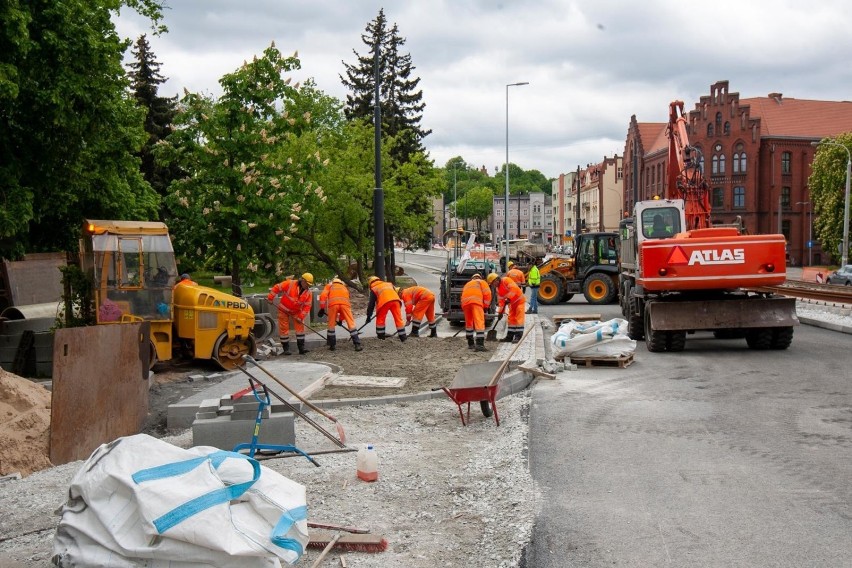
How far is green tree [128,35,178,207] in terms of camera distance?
3438cm

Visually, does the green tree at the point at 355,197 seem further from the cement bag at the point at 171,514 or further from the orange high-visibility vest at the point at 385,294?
the cement bag at the point at 171,514

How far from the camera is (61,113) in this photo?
40.5 feet

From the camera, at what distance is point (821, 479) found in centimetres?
710

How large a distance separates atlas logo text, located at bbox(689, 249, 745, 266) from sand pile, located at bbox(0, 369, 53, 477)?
36.3ft

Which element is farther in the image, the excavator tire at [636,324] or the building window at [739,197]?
the building window at [739,197]

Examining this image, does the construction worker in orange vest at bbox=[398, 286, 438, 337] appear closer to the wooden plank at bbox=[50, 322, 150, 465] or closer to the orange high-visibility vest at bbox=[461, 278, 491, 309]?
the orange high-visibility vest at bbox=[461, 278, 491, 309]

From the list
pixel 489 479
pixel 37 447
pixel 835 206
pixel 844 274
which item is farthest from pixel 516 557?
pixel 835 206

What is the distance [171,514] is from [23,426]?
491 centimetres

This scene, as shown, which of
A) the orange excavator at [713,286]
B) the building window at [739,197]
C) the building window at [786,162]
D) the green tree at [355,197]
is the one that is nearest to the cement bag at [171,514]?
the orange excavator at [713,286]

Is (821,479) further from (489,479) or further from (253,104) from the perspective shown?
(253,104)

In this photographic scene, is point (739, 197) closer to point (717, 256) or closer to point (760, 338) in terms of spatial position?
point (760, 338)

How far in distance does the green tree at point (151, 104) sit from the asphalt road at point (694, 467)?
2597 cm

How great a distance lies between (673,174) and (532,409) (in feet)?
37.1

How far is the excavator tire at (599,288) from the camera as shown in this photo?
92.5ft
